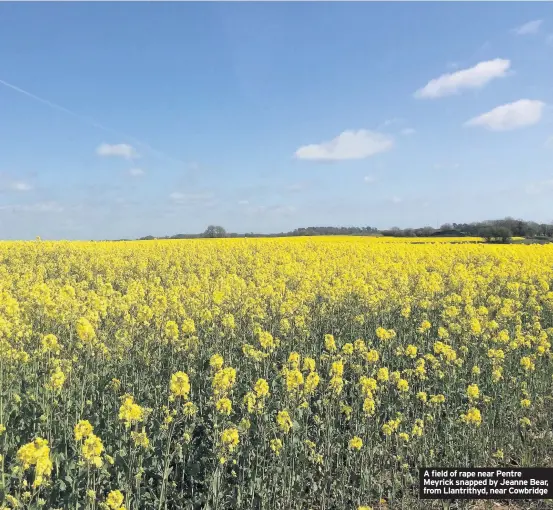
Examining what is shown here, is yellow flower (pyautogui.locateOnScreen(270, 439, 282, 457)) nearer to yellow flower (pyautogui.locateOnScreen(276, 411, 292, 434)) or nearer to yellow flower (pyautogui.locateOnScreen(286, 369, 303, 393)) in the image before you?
yellow flower (pyautogui.locateOnScreen(276, 411, 292, 434))

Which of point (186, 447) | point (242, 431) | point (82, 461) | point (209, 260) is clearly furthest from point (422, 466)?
point (209, 260)

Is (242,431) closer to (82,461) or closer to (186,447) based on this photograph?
(186,447)

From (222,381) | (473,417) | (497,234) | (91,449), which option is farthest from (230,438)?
(497,234)

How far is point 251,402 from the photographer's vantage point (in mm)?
4336

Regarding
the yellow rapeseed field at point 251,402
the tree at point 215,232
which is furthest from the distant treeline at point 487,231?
the yellow rapeseed field at point 251,402

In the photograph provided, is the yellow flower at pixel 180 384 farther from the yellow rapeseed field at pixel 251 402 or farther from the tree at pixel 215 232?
the tree at pixel 215 232

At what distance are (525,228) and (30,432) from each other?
46.2 metres

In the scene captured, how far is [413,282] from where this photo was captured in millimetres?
12781

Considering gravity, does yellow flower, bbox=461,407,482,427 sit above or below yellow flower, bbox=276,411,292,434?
below

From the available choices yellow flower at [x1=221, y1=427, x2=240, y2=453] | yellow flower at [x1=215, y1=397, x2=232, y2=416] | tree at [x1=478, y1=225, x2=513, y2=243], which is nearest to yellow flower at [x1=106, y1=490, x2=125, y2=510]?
yellow flower at [x1=221, y1=427, x2=240, y2=453]

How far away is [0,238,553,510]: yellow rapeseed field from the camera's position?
13.1 feet

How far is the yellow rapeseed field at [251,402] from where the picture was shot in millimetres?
3994

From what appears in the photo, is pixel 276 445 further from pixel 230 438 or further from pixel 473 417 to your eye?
pixel 473 417

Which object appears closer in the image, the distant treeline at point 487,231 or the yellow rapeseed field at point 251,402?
the yellow rapeseed field at point 251,402
